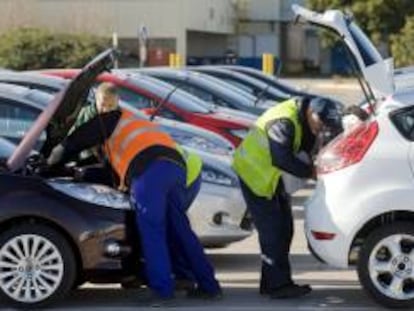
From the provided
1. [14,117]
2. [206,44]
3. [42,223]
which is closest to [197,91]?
[14,117]

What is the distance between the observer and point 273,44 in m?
72.7

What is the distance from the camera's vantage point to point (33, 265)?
286 inches

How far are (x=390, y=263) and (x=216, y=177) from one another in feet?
7.19

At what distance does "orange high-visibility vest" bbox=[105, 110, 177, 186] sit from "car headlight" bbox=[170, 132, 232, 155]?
9.31ft

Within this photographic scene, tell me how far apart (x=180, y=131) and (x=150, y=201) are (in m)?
4.26

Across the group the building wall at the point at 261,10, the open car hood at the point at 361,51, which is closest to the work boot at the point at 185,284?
the open car hood at the point at 361,51

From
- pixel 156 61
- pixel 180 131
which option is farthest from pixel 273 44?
pixel 180 131

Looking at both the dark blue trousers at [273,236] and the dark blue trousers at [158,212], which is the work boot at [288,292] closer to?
the dark blue trousers at [273,236]

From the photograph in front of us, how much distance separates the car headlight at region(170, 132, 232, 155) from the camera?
10.6 meters

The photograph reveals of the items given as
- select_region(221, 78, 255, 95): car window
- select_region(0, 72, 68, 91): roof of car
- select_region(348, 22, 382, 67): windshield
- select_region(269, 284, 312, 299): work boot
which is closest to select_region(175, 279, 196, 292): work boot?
select_region(269, 284, 312, 299): work boot

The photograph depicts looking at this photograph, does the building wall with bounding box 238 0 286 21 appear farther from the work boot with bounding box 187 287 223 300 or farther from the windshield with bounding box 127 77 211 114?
the work boot with bounding box 187 287 223 300

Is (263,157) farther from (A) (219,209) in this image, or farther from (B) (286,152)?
(A) (219,209)

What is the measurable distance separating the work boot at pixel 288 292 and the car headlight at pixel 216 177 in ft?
4.79

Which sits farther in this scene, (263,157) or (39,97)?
(39,97)
